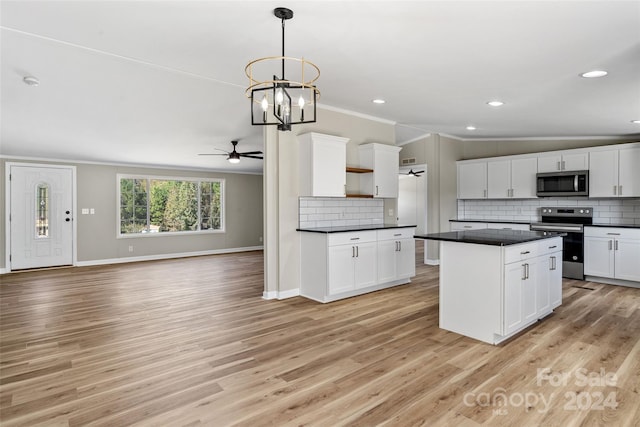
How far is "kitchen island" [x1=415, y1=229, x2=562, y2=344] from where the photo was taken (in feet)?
9.96

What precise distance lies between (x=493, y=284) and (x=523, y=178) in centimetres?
412

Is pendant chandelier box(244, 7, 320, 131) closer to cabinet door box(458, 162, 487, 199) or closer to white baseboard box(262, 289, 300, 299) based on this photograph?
white baseboard box(262, 289, 300, 299)

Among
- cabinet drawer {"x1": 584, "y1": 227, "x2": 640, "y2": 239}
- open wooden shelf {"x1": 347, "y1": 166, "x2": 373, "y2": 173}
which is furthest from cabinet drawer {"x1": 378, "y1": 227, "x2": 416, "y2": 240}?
cabinet drawer {"x1": 584, "y1": 227, "x2": 640, "y2": 239}

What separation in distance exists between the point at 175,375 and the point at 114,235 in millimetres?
6210

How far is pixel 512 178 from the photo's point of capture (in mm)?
6512

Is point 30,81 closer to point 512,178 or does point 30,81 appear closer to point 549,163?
point 512,178

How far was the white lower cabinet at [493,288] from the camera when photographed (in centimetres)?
304

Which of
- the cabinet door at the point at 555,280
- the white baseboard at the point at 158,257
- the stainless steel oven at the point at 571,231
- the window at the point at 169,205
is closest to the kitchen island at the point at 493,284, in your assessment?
the cabinet door at the point at 555,280

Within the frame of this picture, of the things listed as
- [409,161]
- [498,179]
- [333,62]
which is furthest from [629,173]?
[333,62]

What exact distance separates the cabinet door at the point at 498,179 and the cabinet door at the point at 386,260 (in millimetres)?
2876

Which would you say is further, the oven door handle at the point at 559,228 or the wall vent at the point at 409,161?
the wall vent at the point at 409,161

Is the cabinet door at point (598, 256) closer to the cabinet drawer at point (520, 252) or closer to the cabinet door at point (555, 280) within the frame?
the cabinet door at point (555, 280)

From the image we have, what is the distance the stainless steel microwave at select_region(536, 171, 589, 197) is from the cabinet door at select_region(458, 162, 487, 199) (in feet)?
3.16

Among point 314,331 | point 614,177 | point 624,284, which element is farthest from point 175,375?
point 614,177
